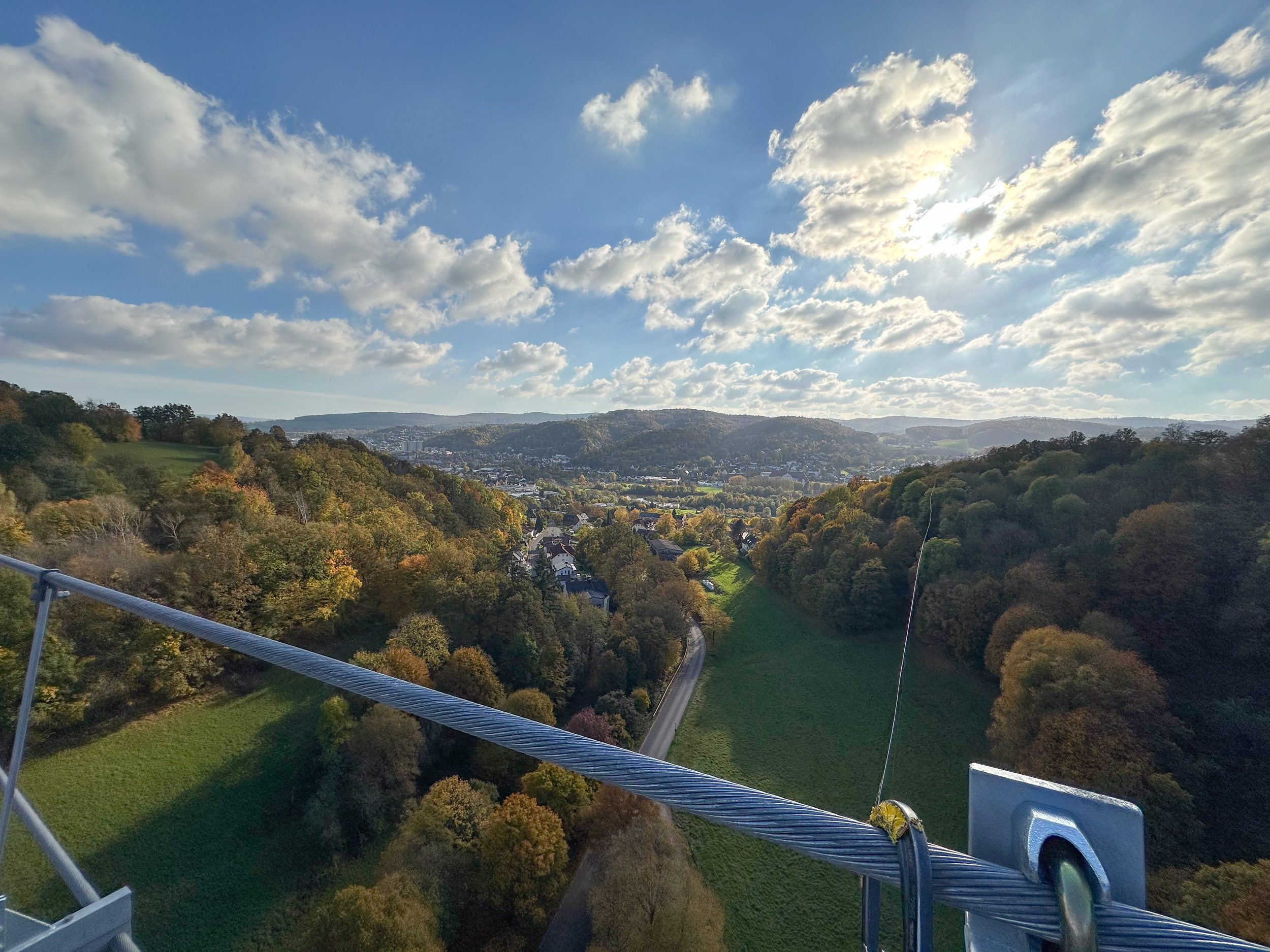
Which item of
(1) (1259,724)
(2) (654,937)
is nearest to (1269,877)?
(1) (1259,724)

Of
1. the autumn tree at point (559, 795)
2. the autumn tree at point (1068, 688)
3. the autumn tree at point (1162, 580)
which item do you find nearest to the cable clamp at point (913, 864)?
→ the autumn tree at point (559, 795)

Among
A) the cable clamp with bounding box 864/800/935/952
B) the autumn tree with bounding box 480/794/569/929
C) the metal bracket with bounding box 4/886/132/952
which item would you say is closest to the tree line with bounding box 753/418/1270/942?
the autumn tree with bounding box 480/794/569/929

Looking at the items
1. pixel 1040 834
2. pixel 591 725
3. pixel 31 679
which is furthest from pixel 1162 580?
pixel 31 679

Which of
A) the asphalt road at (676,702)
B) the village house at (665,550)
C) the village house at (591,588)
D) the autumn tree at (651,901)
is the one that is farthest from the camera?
the village house at (665,550)

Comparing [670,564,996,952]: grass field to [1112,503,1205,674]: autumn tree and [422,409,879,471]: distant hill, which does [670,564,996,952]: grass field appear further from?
[422,409,879,471]: distant hill

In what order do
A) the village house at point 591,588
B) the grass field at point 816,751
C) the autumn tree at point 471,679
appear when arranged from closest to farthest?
the grass field at point 816,751, the autumn tree at point 471,679, the village house at point 591,588

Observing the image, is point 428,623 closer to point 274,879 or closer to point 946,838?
point 274,879

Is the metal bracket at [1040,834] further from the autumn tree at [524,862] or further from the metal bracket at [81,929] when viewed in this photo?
the autumn tree at [524,862]

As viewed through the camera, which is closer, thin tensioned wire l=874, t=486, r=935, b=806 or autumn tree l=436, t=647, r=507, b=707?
autumn tree l=436, t=647, r=507, b=707
